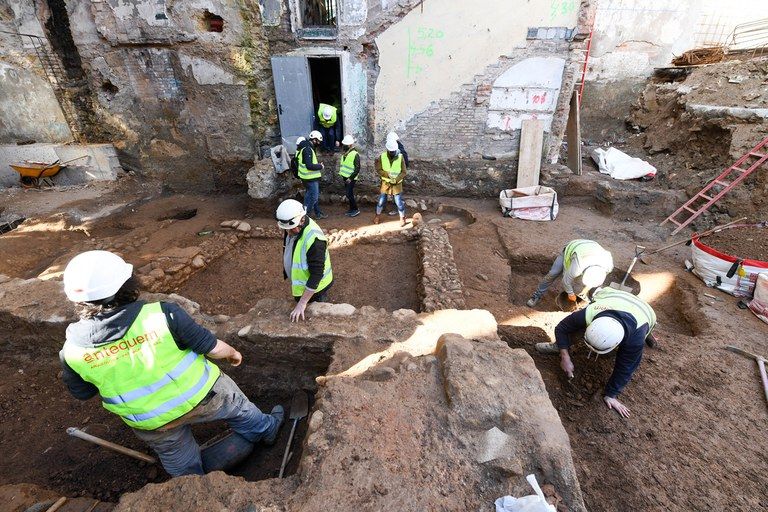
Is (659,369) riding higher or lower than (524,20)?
lower

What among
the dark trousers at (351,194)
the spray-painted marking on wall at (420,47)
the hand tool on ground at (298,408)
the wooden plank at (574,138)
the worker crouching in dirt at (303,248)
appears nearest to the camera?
the hand tool on ground at (298,408)

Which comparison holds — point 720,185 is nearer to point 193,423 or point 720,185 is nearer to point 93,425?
point 193,423

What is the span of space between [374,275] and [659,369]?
3551 millimetres

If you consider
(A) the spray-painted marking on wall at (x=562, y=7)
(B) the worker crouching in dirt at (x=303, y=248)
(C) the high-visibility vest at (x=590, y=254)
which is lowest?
(C) the high-visibility vest at (x=590, y=254)

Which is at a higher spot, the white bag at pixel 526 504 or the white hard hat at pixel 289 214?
the white hard hat at pixel 289 214

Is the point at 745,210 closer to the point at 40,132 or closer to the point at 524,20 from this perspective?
the point at 524,20

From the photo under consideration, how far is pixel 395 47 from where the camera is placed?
22.0 feet

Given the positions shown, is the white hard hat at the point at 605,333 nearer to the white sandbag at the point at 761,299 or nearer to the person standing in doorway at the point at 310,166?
the white sandbag at the point at 761,299

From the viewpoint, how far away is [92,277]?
175cm

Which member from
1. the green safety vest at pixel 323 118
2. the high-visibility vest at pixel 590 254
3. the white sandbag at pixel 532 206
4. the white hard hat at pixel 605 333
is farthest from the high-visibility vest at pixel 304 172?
the white hard hat at pixel 605 333

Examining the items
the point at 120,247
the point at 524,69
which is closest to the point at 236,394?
the point at 120,247

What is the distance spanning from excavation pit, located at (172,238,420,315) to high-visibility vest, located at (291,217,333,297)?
1301 mm

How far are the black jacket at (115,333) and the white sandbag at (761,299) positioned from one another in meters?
5.77

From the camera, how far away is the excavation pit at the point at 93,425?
106 inches
